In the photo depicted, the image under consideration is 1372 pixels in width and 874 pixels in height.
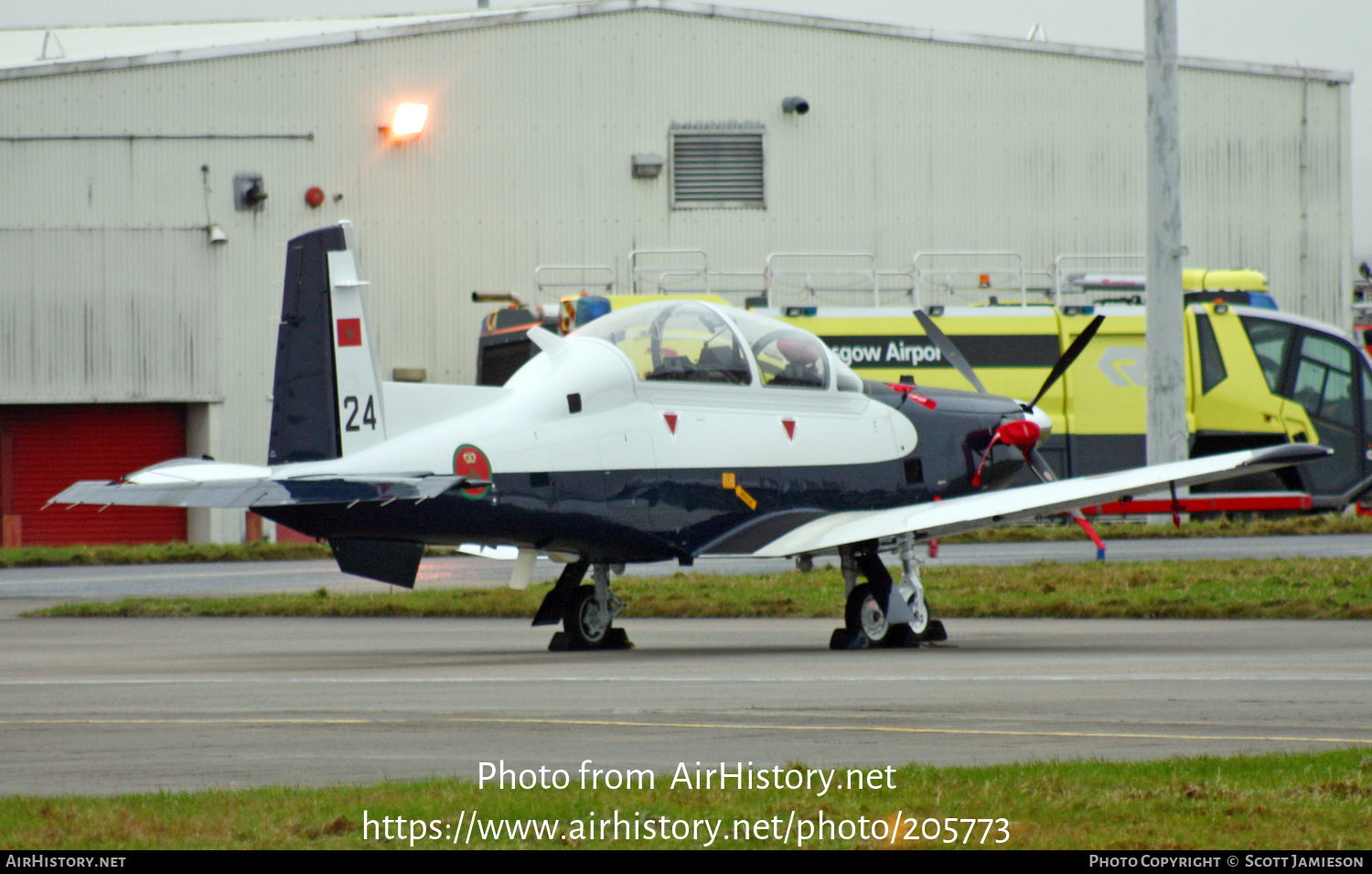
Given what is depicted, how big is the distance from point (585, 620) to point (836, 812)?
861cm

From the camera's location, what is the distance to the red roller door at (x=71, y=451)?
3488cm

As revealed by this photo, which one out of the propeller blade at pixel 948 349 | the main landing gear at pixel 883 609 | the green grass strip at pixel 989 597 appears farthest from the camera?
the propeller blade at pixel 948 349

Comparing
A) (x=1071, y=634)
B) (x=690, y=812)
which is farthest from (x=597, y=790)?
(x=1071, y=634)

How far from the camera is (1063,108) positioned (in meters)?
37.1

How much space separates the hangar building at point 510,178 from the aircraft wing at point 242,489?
2263 cm

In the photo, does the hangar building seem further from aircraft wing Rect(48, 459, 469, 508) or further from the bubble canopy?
aircraft wing Rect(48, 459, 469, 508)

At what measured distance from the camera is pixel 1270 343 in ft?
92.7

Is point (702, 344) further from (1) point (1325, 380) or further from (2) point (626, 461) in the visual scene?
(1) point (1325, 380)

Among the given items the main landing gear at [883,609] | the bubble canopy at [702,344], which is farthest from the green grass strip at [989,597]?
the bubble canopy at [702,344]

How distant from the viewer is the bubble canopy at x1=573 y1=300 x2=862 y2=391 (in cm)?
1359

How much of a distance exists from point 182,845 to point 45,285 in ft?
102

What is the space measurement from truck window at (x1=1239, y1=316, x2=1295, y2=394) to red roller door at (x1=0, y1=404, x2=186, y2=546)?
72.8 ft

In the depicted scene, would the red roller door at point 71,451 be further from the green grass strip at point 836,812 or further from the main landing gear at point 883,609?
the green grass strip at point 836,812

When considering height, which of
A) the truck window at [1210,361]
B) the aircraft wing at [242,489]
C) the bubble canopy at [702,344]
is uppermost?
the bubble canopy at [702,344]
